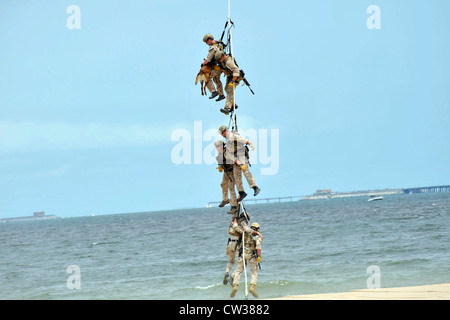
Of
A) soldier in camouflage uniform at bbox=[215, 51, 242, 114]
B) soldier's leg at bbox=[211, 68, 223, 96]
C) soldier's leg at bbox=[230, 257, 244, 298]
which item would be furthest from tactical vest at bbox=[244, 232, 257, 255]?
soldier's leg at bbox=[211, 68, 223, 96]

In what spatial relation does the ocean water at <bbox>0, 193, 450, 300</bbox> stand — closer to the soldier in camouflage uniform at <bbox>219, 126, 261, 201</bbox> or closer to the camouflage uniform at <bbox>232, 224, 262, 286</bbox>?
the camouflage uniform at <bbox>232, 224, 262, 286</bbox>

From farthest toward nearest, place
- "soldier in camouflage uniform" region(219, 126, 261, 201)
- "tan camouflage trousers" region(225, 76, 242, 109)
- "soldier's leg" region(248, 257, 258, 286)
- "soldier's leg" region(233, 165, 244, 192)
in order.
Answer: "soldier's leg" region(248, 257, 258, 286) < "tan camouflage trousers" region(225, 76, 242, 109) < "soldier's leg" region(233, 165, 244, 192) < "soldier in camouflage uniform" region(219, 126, 261, 201)

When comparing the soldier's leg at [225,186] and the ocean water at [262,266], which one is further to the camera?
the ocean water at [262,266]

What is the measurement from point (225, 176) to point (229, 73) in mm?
2589

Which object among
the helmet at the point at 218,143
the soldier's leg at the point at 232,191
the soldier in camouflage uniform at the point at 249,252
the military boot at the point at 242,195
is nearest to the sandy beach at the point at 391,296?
the soldier in camouflage uniform at the point at 249,252

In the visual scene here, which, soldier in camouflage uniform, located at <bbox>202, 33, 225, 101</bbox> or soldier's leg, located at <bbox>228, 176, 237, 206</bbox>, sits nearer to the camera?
soldier's leg, located at <bbox>228, 176, 237, 206</bbox>

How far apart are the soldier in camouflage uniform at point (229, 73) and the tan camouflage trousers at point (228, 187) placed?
1.59 m

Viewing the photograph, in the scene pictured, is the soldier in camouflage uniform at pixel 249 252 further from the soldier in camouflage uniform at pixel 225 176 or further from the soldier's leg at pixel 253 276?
the soldier in camouflage uniform at pixel 225 176

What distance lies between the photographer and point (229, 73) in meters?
15.1

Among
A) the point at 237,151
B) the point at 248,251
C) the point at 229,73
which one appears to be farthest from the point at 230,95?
the point at 248,251

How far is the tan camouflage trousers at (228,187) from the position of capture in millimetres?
14763

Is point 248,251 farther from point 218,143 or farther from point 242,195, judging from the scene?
point 218,143

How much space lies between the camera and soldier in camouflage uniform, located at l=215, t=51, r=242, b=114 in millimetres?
14820
